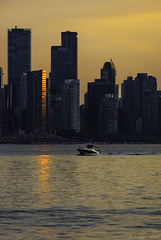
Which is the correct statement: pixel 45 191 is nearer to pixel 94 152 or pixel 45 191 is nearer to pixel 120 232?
pixel 120 232

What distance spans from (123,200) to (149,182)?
979 inches

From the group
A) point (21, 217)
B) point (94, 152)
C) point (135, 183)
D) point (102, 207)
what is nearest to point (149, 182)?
point (135, 183)

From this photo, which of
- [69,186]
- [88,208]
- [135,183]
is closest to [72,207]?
[88,208]

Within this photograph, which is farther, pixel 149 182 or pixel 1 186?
pixel 149 182

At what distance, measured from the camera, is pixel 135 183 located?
84.2 m

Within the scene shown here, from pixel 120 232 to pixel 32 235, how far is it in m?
6.11

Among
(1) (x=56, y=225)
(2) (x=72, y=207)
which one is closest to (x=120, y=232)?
(1) (x=56, y=225)

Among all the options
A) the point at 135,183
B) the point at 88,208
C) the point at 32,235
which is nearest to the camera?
the point at 32,235

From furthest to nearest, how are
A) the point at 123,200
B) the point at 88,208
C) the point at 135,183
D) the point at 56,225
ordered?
the point at 135,183
the point at 123,200
the point at 88,208
the point at 56,225

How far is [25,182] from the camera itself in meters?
85.6

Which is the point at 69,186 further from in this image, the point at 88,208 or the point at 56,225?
the point at 56,225

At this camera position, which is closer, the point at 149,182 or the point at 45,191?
the point at 45,191

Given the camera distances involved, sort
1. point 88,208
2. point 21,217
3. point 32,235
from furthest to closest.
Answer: point 88,208 → point 21,217 → point 32,235

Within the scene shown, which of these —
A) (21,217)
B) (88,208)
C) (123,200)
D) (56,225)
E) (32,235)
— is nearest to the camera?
(32,235)
